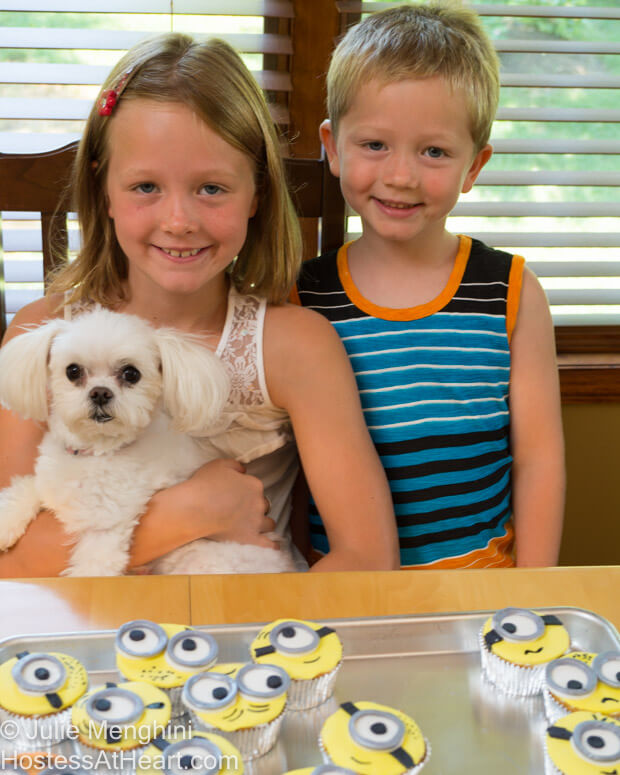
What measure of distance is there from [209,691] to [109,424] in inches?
19.3

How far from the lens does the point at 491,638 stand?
82 centimetres

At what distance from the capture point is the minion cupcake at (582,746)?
2.20ft

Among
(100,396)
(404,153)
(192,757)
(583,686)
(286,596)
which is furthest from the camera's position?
(404,153)

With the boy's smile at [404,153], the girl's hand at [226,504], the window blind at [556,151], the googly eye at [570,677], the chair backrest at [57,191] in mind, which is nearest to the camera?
the googly eye at [570,677]

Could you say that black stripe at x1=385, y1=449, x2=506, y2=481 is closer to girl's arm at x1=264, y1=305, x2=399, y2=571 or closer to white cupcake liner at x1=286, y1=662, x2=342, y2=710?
girl's arm at x1=264, y1=305, x2=399, y2=571

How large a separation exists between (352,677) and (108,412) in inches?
19.6

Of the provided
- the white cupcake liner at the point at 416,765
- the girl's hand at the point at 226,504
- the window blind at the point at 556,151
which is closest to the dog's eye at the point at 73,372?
the girl's hand at the point at 226,504

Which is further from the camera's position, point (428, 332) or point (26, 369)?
point (428, 332)

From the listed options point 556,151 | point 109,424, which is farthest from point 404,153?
point 556,151

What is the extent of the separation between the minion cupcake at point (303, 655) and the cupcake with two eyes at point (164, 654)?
0.17ft

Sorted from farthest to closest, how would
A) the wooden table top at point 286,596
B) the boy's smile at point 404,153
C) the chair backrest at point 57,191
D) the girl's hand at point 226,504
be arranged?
the chair backrest at point 57,191
the boy's smile at point 404,153
the girl's hand at point 226,504
the wooden table top at point 286,596

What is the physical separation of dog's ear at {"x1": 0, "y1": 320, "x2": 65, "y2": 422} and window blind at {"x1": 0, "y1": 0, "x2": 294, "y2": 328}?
643 mm

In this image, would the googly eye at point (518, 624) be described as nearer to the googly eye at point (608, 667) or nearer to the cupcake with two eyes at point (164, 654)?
the googly eye at point (608, 667)

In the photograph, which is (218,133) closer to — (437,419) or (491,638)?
(437,419)
